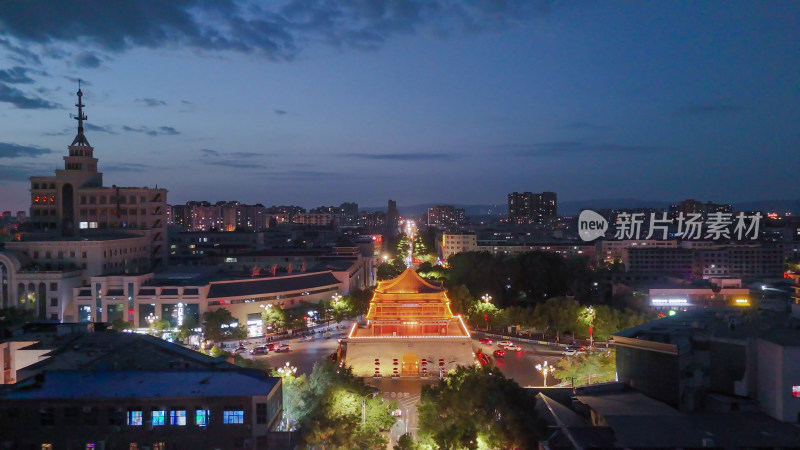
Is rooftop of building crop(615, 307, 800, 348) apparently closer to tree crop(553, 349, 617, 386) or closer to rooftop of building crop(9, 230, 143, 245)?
tree crop(553, 349, 617, 386)

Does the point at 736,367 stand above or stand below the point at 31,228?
below

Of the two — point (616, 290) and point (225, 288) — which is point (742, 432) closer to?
point (225, 288)

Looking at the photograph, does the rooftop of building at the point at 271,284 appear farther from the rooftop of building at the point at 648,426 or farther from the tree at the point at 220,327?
the rooftop of building at the point at 648,426

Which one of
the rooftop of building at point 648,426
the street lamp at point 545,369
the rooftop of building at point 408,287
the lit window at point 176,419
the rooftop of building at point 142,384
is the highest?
the rooftop of building at point 408,287

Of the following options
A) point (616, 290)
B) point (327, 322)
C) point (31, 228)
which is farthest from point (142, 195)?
point (616, 290)

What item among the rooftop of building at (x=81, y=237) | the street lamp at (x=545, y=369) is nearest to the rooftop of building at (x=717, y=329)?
the street lamp at (x=545, y=369)
